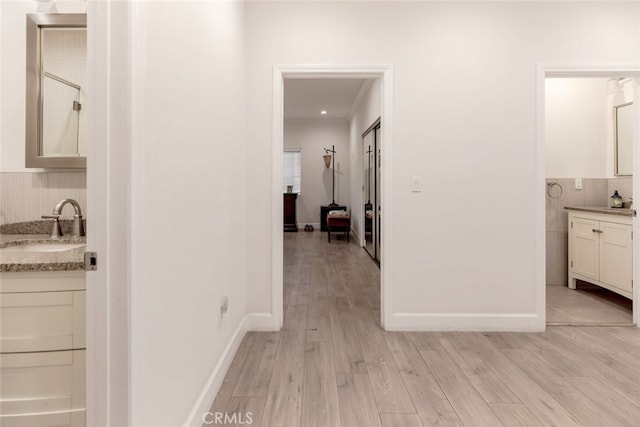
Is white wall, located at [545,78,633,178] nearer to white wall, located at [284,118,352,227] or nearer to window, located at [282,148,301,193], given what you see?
white wall, located at [284,118,352,227]

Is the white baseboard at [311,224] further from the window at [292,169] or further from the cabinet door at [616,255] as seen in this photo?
the cabinet door at [616,255]

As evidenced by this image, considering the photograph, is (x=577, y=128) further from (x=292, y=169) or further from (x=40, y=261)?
(x=292, y=169)

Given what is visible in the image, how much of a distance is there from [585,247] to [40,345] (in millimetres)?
4424

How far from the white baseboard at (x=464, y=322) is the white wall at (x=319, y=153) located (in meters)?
5.99

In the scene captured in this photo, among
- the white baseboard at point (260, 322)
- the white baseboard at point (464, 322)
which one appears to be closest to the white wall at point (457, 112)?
the white baseboard at point (464, 322)

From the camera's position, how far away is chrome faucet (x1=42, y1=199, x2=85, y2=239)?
1.60 meters

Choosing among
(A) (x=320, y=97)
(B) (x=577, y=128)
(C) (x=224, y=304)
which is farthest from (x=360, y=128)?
(C) (x=224, y=304)

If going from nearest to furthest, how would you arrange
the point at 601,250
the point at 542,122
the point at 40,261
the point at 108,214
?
the point at 108,214 < the point at 40,261 < the point at 542,122 < the point at 601,250

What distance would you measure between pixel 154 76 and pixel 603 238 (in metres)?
4.00

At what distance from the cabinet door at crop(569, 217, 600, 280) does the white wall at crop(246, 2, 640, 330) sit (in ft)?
4.26

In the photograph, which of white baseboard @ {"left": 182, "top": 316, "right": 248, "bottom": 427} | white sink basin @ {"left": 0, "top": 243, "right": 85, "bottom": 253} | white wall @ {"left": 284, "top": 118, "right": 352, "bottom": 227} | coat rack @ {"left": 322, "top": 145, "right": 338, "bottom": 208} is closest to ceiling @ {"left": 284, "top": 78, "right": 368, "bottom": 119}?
white wall @ {"left": 284, "top": 118, "right": 352, "bottom": 227}

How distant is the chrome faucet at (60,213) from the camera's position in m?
1.60

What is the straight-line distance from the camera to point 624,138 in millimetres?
3623

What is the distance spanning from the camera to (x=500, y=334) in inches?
103
